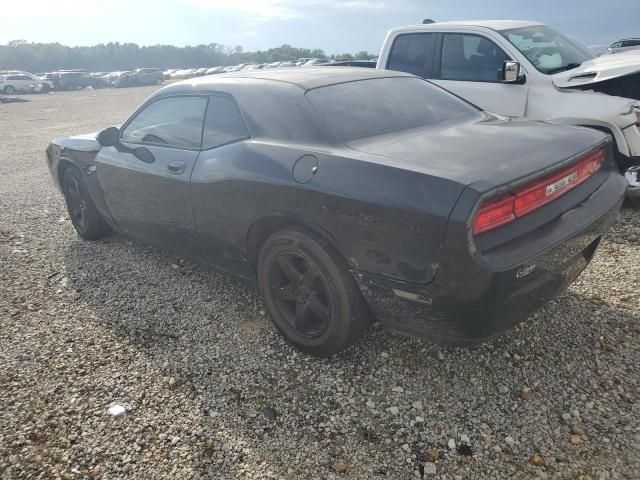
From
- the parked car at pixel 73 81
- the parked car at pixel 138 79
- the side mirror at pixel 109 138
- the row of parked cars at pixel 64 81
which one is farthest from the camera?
the parked car at pixel 138 79

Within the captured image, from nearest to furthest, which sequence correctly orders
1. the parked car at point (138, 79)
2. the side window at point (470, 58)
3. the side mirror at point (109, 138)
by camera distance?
the side mirror at point (109, 138) → the side window at point (470, 58) → the parked car at point (138, 79)

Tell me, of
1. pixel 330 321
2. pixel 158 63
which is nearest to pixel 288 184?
pixel 330 321

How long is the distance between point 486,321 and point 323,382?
0.95 metres

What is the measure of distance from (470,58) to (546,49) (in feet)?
2.56

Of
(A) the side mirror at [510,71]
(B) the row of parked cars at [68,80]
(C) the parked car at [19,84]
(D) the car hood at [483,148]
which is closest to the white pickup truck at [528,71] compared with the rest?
(A) the side mirror at [510,71]

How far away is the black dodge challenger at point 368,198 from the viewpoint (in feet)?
6.76

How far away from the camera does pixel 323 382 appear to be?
8.50ft

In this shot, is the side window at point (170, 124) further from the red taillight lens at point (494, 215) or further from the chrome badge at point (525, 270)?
the chrome badge at point (525, 270)

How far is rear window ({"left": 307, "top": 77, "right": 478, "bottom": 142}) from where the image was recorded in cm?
270

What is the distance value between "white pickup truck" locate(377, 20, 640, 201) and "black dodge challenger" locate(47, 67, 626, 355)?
5.86 feet

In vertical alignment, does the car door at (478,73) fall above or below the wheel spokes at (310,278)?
above

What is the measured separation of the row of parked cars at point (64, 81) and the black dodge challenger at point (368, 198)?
39.1 meters

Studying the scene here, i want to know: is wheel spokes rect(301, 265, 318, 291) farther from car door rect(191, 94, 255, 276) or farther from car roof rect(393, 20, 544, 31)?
car roof rect(393, 20, 544, 31)

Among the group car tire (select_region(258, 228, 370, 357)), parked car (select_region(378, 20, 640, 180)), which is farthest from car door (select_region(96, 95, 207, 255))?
parked car (select_region(378, 20, 640, 180))
